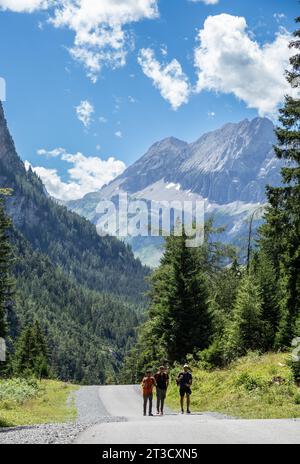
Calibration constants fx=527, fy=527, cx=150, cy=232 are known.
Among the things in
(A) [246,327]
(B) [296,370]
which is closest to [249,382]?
(B) [296,370]

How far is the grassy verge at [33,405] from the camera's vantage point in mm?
24420

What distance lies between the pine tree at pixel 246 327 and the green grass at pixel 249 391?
9.57 feet

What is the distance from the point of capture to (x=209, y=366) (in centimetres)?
3647

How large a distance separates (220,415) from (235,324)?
52.0ft

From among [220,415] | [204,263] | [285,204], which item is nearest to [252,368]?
[220,415]

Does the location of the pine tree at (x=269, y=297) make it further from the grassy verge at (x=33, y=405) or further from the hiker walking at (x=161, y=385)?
the hiker walking at (x=161, y=385)

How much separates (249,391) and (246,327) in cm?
1266

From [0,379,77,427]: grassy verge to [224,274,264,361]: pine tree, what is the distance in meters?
11.8

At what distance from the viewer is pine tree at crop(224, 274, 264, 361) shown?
121ft

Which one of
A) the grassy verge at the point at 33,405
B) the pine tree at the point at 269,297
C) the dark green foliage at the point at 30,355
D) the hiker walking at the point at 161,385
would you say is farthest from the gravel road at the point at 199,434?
the dark green foliage at the point at 30,355

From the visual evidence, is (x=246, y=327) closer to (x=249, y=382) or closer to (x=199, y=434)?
(x=249, y=382)
